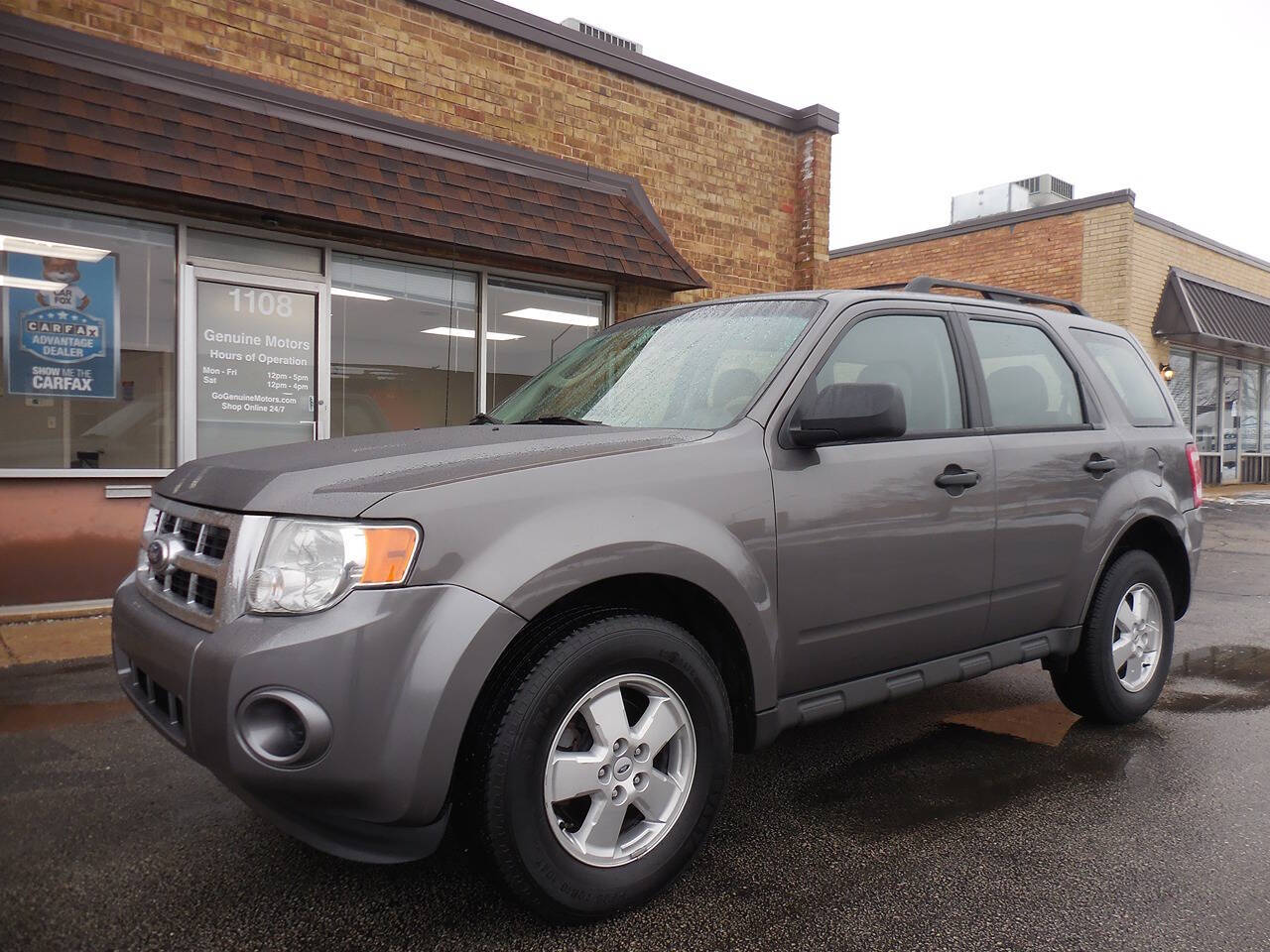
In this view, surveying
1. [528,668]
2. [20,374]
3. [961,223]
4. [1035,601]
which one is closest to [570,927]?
[528,668]

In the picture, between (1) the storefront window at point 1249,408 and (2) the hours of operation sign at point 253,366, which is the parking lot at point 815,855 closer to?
(2) the hours of operation sign at point 253,366

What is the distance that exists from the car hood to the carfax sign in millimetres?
4499

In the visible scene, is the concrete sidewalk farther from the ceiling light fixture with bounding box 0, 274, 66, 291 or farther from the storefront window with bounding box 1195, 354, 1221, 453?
the storefront window with bounding box 1195, 354, 1221, 453

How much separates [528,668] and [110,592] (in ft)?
18.5

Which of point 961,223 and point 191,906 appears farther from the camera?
point 961,223

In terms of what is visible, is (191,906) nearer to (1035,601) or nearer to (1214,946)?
(1214,946)

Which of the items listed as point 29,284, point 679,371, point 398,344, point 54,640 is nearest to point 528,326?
point 398,344

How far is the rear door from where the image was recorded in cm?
356

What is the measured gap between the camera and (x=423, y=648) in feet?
6.97

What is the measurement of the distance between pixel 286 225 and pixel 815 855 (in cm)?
632

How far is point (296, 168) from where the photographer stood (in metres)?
6.86

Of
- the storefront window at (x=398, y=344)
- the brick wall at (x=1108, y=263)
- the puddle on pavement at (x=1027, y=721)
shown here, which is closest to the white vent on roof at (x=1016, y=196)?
the brick wall at (x=1108, y=263)

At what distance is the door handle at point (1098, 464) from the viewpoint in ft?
12.7

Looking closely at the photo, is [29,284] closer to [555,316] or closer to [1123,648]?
[555,316]
